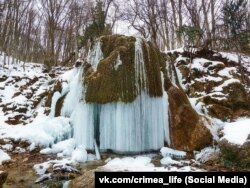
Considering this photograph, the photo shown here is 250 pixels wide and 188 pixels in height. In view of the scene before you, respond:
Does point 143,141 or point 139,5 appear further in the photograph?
point 139,5

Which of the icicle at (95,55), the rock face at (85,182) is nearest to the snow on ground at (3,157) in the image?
the rock face at (85,182)

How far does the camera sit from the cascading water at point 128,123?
36.8 feet

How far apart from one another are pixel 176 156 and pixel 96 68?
4.70 m

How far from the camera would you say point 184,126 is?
1145cm

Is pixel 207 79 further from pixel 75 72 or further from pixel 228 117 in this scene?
pixel 75 72

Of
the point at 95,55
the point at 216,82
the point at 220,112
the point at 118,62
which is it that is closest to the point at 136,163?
the point at 118,62

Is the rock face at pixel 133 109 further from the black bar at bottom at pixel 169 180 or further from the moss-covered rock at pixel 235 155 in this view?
the black bar at bottom at pixel 169 180

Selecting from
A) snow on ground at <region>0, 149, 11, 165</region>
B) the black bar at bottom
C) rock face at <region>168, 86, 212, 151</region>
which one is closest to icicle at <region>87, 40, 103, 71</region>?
rock face at <region>168, 86, 212, 151</region>

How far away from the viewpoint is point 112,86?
1162 centimetres

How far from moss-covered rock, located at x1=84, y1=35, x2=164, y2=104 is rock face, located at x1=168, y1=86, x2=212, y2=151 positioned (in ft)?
2.38

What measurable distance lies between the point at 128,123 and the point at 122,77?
1724mm

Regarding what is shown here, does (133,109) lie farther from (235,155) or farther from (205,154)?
(235,155)

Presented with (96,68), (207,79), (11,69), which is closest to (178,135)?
(96,68)

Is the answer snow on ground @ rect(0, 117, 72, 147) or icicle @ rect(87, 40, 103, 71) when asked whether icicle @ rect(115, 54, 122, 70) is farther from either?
snow on ground @ rect(0, 117, 72, 147)
